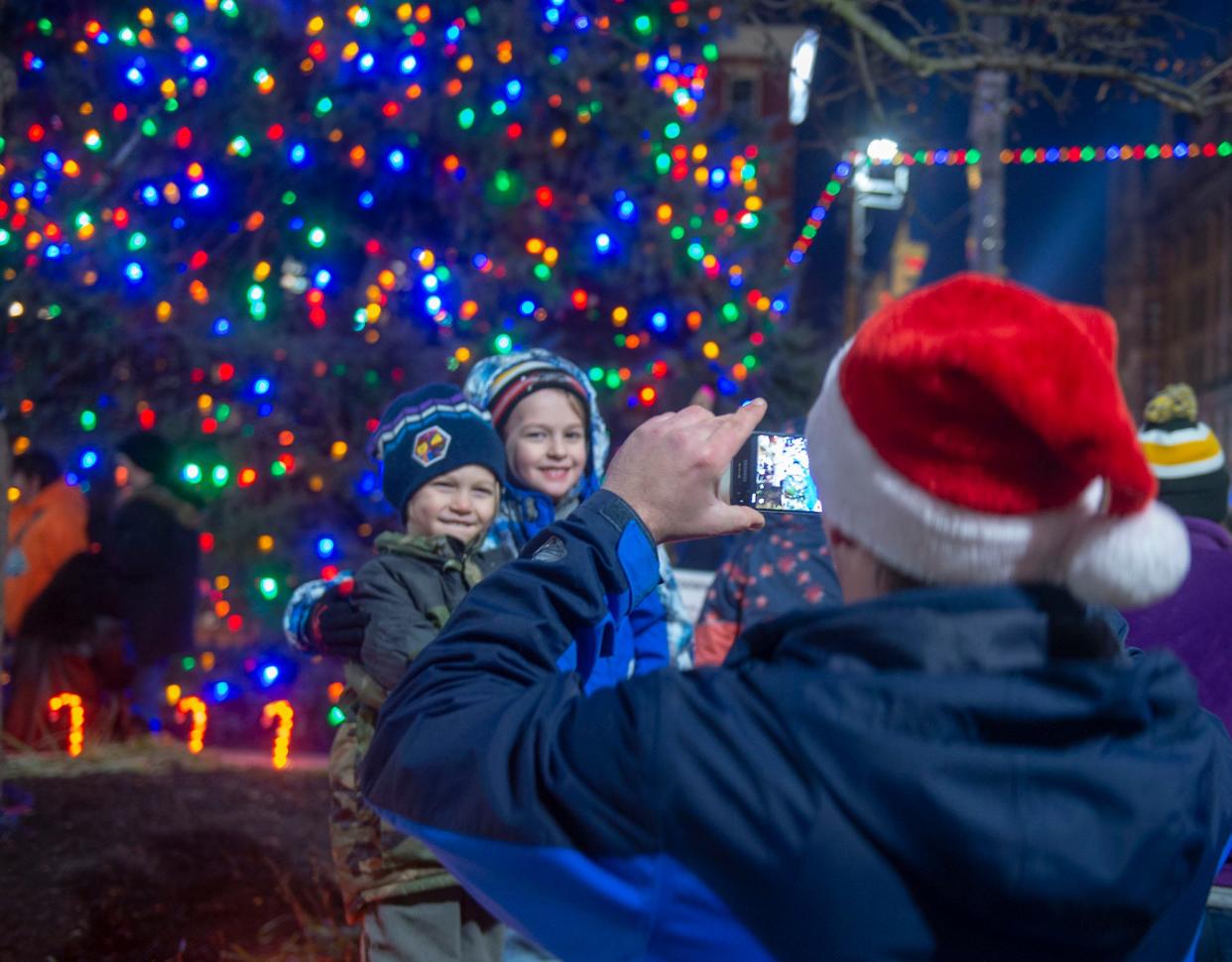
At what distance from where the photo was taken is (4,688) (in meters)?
6.89

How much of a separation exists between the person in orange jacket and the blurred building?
4393 centimetres

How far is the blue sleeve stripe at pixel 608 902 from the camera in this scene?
120cm

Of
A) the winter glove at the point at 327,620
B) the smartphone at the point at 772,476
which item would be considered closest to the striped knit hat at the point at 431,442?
the winter glove at the point at 327,620

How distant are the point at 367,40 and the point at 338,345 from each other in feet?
6.38

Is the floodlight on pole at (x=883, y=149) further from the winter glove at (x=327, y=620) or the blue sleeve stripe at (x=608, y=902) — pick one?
the blue sleeve stripe at (x=608, y=902)

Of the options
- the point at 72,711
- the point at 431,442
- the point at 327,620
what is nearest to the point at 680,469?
the point at 327,620

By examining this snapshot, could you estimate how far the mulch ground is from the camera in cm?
367

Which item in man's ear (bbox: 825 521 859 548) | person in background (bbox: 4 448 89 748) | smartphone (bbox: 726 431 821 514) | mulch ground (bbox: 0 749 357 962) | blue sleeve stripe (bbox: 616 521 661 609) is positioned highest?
smartphone (bbox: 726 431 821 514)

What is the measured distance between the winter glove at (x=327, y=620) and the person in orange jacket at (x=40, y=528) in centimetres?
402

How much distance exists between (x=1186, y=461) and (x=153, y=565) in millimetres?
5178

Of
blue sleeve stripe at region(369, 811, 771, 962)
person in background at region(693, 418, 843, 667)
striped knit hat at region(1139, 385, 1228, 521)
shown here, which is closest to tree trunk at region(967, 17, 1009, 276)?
striped knit hat at region(1139, 385, 1228, 521)

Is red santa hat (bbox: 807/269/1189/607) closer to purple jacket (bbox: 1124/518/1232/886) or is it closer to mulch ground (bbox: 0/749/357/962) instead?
purple jacket (bbox: 1124/518/1232/886)

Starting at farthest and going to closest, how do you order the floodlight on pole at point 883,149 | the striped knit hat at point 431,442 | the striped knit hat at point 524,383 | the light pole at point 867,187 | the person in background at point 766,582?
the light pole at point 867,187 → the floodlight on pole at point 883,149 → the person in background at point 766,582 → the striped knit hat at point 524,383 → the striped knit hat at point 431,442

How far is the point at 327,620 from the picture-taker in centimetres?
296
